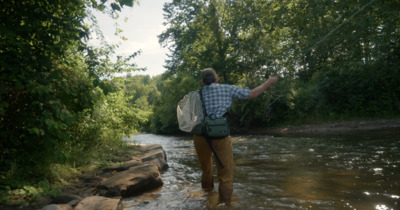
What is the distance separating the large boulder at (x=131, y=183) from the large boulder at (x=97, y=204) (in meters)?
0.76

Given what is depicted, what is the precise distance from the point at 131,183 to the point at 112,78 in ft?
13.7

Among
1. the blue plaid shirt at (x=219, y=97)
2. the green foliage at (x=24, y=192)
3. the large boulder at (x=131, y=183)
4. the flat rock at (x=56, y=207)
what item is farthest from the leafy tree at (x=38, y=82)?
the blue plaid shirt at (x=219, y=97)

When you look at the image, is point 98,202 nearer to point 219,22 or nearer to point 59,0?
point 59,0

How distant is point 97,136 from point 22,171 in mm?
2805

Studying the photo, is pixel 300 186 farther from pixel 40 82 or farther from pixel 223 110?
pixel 40 82

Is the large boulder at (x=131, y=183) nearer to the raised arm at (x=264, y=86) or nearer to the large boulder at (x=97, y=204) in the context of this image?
the large boulder at (x=97, y=204)

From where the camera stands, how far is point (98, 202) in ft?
13.6

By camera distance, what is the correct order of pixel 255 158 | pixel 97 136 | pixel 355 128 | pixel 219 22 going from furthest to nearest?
pixel 219 22
pixel 355 128
pixel 255 158
pixel 97 136

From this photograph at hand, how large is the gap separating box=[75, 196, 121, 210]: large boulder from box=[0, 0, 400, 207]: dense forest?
0.72 meters

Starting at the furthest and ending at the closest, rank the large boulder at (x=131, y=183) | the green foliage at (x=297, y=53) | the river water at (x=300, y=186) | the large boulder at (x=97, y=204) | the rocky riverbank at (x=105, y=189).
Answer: the green foliage at (x=297, y=53) < the large boulder at (x=131, y=183) < the river water at (x=300, y=186) < the rocky riverbank at (x=105, y=189) < the large boulder at (x=97, y=204)

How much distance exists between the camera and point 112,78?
28.1 feet

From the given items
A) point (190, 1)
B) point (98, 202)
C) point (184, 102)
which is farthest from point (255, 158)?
point (190, 1)

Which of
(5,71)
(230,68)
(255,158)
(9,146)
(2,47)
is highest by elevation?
(230,68)

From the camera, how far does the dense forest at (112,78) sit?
4.39m
